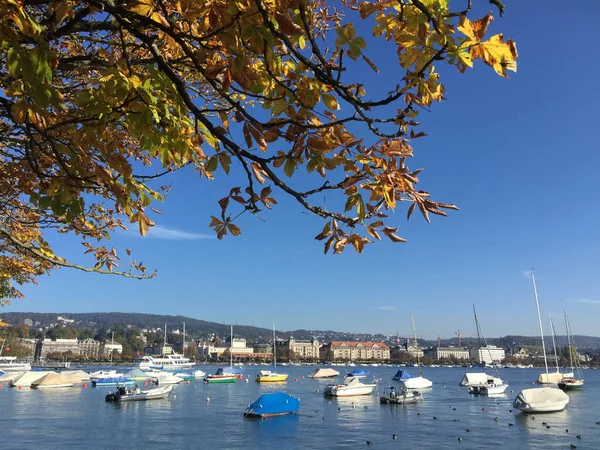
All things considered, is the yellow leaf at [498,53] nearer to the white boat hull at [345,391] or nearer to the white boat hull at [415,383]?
the white boat hull at [345,391]

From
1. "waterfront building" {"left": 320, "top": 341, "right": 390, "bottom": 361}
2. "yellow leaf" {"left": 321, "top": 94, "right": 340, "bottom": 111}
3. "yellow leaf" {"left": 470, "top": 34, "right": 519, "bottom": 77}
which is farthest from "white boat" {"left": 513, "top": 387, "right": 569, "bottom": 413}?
"waterfront building" {"left": 320, "top": 341, "right": 390, "bottom": 361}

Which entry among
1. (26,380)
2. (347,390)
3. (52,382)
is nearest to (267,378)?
(347,390)

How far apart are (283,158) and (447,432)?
30.6 m

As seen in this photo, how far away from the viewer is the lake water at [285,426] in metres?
24.6

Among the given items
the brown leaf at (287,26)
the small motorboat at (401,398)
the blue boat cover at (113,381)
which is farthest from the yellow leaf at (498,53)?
the blue boat cover at (113,381)

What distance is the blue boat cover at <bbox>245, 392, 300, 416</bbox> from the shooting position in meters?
33.6

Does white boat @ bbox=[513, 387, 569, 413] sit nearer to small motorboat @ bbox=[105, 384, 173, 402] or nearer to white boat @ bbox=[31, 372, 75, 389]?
small motorboat @ bbox=[105, 384, 173, 402]

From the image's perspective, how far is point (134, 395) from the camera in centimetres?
4312

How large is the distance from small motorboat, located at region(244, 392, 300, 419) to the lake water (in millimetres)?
817

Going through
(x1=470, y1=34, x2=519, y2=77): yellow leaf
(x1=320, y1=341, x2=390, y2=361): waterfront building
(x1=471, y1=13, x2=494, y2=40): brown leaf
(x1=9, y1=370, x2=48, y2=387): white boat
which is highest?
(x1=471, y1=13, x2=494, y2=40): brown leaf

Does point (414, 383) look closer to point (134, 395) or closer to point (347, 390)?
point (347, 390)

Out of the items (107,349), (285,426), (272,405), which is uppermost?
(107,349)

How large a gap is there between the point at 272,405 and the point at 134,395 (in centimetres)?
1642

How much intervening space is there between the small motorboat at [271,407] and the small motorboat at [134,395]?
1444 centimetres
